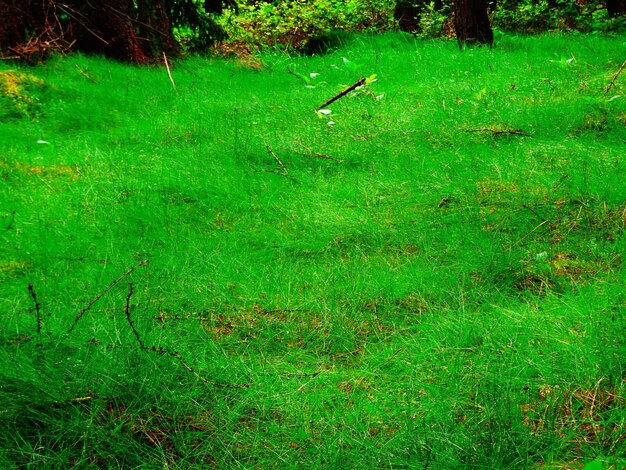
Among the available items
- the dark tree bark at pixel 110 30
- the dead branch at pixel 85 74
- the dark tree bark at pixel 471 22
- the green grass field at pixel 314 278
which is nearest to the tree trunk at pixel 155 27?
the dark tree bark at pixel 110 30

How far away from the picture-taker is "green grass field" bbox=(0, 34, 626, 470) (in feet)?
6.71

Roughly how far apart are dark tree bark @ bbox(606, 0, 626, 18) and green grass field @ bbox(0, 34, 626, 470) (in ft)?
16.8

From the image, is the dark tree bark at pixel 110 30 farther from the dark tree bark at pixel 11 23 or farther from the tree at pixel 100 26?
the dark tree bark at pixel 11 23

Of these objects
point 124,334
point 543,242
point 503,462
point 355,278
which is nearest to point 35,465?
point 124,334

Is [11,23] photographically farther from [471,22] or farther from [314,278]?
[471,22]

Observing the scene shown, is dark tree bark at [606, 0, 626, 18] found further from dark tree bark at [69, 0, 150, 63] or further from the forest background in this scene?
dark tree bark at [69, 0, 150, 63]

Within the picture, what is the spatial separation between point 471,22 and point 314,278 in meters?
6.79

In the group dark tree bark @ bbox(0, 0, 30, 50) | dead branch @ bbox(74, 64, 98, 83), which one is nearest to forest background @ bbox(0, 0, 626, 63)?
dark tree bark @ bbox(0, 0, 30, 50)

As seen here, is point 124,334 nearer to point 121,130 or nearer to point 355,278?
point 355,278

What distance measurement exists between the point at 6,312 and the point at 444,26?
10.1m

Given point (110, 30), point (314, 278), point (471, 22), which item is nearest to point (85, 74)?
point (110, 30)

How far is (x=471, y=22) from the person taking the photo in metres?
8.79

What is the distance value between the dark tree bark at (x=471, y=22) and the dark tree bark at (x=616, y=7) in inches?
133

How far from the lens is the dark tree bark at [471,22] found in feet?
28.7
